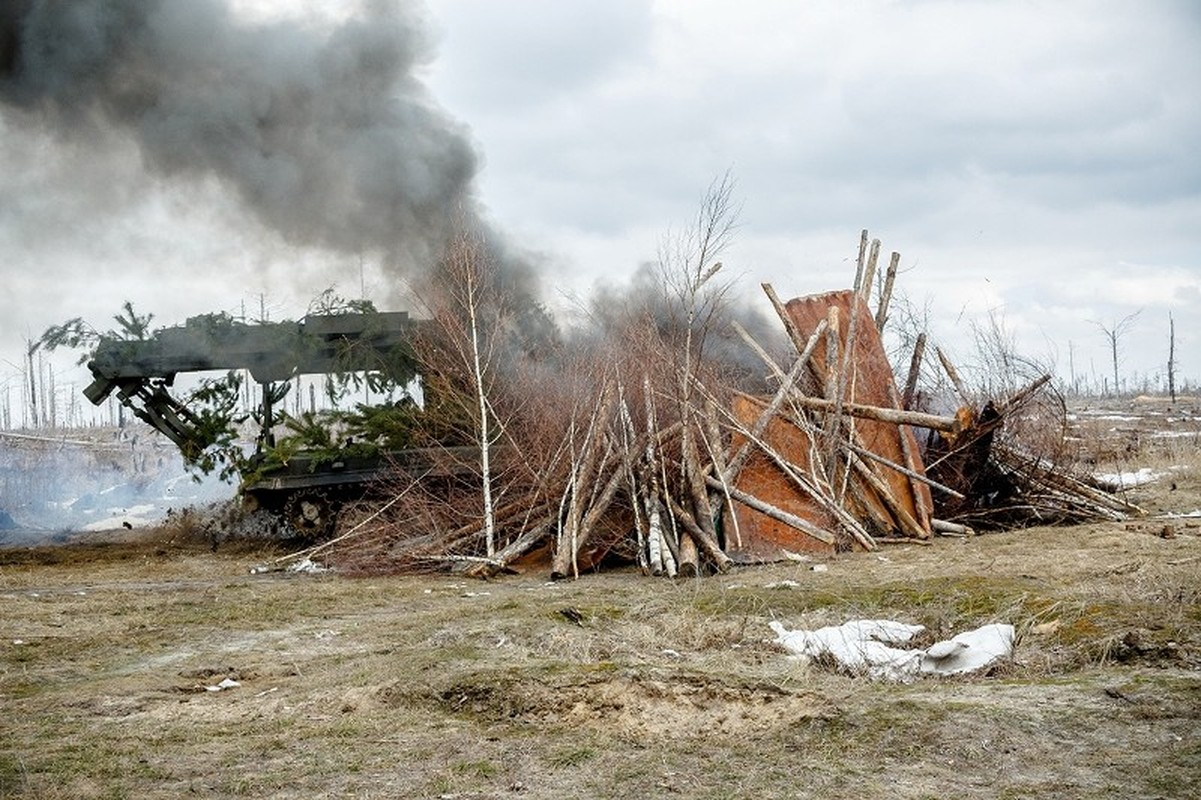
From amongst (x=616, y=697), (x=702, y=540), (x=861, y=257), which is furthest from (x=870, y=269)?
(x=616, y=697)

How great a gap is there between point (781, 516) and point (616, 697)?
665 cm

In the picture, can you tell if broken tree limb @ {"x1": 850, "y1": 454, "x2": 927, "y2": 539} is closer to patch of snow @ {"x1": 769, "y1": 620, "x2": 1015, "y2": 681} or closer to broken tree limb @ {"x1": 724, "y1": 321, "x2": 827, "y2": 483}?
broken tree limb @ {"x1": 724, "y1": 321, "x2": 827, "y2": 483}

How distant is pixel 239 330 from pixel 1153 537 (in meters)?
10.8

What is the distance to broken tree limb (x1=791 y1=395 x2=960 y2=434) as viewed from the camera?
41.9 ft

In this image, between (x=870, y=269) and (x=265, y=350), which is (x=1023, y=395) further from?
(x=265, y=350)

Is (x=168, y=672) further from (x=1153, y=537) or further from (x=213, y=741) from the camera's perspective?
(x=1153, y=537)

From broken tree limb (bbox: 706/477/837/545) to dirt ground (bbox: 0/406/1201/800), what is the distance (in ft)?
6.16

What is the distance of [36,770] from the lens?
16.1ft

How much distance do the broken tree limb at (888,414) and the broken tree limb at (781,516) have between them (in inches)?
60.8

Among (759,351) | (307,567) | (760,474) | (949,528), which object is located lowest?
(307,567)

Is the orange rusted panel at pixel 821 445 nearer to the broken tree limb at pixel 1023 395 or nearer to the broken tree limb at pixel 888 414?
the broken tree limb at pixel 888 414

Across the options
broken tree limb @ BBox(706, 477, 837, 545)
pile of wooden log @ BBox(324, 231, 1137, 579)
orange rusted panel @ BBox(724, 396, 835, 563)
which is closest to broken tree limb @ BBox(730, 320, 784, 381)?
pile of wooden log @ BBox(324, 231, 1137, 579)

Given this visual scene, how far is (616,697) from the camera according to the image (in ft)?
18.5

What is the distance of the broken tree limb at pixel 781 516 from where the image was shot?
38.9 ft
